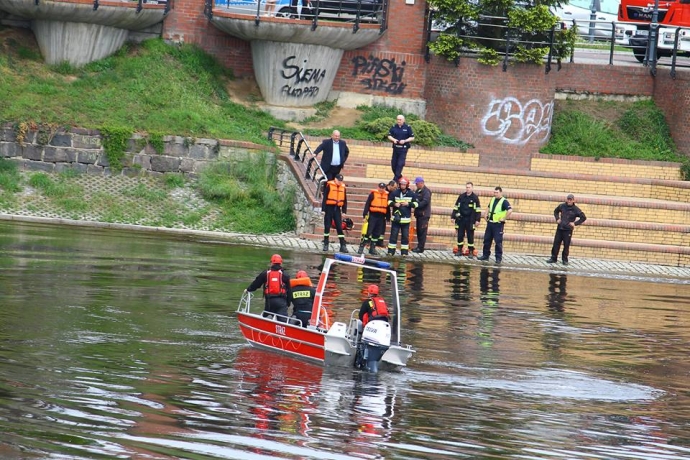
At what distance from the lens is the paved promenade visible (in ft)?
92.0

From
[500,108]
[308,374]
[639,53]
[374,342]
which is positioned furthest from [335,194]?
[639,53]

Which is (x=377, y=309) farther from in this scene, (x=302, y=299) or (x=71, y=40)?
(x=71, y=40)

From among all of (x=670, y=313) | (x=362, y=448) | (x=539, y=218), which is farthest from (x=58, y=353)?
(x=539, y=218)

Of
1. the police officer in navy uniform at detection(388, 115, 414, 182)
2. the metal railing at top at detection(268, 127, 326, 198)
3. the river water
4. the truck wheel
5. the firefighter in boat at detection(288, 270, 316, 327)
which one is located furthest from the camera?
the truck wheel

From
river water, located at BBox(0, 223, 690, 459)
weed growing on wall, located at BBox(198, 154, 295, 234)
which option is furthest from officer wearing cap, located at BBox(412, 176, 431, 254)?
river water, located at BBox(0, 223, 690, 459)

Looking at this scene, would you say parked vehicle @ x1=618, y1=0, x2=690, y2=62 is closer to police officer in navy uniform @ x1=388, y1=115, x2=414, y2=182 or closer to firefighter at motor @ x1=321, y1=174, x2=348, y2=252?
police officer in navy uniform @ x1=388, y1=115, x2=414, y2=182

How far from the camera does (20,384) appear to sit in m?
13.6

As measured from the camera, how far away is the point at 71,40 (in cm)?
3288

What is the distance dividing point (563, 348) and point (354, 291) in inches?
198

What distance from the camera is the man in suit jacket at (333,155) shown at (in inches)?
1174

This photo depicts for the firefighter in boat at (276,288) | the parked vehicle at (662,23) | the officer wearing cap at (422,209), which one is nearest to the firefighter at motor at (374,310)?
the firefighter in boat at (276,288)

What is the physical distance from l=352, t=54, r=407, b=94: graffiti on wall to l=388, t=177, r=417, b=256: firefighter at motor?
777 cm

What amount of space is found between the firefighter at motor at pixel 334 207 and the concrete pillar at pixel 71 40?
29.0 feet

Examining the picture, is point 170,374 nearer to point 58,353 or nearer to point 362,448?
point 58,353
